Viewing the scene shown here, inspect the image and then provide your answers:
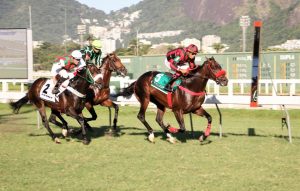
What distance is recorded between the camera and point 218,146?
33.6ft

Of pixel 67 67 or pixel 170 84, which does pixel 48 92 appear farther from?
pixel 170 84

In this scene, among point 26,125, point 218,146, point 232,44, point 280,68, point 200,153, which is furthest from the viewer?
point 232,44

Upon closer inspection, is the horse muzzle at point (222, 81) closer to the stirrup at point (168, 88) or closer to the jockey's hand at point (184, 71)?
the jockey's hand at point (184, 71)

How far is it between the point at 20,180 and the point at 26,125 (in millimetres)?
8030

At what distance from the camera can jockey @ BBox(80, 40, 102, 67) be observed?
12.0m

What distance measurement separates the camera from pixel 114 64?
468 inches

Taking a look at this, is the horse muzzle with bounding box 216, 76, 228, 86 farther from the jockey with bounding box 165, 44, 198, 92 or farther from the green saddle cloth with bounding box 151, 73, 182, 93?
the green saddle cloth with bounding box 151, 73, 182, 93

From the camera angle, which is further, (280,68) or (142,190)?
(280,68)

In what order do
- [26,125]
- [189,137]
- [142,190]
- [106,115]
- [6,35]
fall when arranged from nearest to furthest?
[142,190], [189,137], [26,125], [106,115], [6,35]

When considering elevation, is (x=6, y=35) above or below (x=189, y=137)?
above

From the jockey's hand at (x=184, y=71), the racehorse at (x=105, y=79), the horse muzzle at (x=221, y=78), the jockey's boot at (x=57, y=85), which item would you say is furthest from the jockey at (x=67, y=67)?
the horse muzzle at (x=221, y=78)

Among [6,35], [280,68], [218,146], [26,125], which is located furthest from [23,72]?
[218,146]

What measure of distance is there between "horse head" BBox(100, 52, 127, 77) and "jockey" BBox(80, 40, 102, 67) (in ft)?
0.87

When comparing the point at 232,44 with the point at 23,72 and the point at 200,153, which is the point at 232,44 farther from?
the point at 200,153
